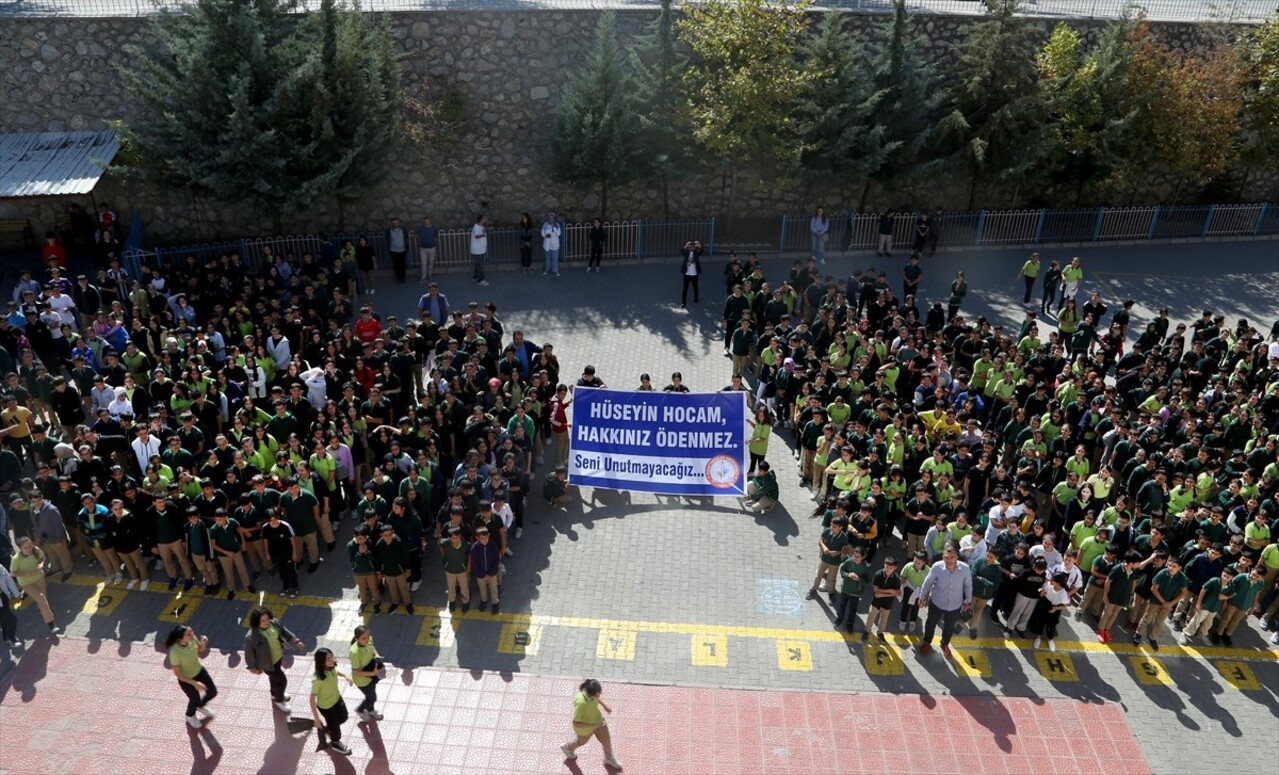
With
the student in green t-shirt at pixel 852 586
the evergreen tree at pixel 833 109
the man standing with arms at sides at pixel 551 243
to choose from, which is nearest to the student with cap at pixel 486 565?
the student in green t-shirt at pixel 852 586

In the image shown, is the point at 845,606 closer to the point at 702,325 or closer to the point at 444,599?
the point at 444,599

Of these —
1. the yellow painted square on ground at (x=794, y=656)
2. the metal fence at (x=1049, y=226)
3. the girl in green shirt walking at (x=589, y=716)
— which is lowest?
the yellow painted square on ground at (x=794, y=656)

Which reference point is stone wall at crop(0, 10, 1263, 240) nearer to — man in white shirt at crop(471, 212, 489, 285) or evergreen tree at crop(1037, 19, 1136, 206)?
evergreen tree at crop(1037, 19, 1136, 206)

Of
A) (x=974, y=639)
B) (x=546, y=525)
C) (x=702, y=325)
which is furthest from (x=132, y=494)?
(x=702, y=325)

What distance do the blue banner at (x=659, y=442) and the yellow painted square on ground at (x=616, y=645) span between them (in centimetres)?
250

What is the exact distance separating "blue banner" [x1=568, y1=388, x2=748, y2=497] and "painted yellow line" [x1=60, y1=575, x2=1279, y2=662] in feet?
7.62

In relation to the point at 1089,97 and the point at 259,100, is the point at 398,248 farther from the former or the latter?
the point at 1089,97

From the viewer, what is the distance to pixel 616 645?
1173 centimetres

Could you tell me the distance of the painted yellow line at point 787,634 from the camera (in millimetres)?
11938

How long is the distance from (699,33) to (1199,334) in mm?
12004

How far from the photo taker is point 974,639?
12.0 meters

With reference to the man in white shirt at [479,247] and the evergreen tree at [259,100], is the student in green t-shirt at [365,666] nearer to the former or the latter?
the man in white shirt at [479,247]

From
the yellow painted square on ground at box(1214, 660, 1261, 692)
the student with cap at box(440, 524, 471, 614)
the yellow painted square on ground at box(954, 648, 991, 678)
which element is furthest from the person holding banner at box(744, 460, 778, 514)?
the yellow painted square on ground at box(1214, 660, 1261, 692)

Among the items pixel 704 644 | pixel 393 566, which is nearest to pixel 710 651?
pixel 704 644
